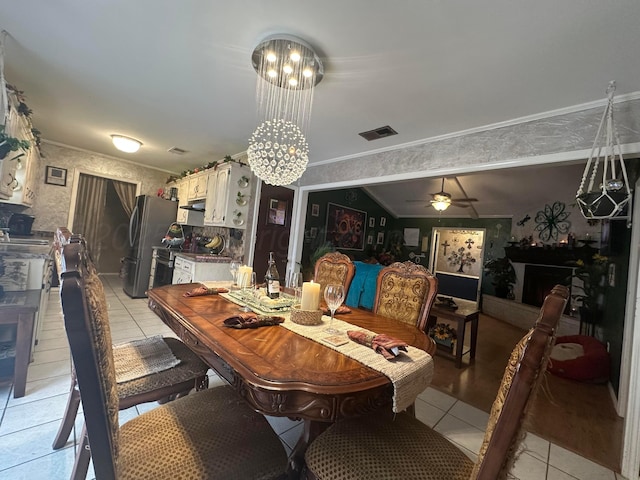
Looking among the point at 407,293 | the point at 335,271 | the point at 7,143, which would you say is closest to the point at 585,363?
the point at 407,293

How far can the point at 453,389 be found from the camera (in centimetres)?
244

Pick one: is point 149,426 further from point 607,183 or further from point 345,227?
point 345,227

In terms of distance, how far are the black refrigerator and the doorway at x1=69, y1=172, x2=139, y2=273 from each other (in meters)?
1.18

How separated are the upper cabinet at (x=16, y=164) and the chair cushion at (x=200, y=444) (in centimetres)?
219

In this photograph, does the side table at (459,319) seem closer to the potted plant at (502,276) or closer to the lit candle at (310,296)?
the lit candle at (310,296)

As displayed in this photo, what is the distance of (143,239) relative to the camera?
4.39m

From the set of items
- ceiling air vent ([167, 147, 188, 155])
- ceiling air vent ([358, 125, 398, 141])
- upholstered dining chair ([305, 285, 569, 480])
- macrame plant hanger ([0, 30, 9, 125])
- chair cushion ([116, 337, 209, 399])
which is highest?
ceiling air vent ([167, 147, 188, 155])

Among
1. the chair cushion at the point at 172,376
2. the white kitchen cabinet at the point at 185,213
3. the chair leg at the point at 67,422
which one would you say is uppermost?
the white kitchen cabinet at the point at 185,213

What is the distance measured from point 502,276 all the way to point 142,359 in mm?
6610

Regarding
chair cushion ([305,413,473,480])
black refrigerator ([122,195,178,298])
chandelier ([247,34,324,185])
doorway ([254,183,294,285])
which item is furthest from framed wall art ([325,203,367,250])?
chair cushion ([305,413,473,480])

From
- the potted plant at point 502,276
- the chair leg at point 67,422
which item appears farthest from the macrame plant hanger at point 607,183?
the potted plant at point 502,276

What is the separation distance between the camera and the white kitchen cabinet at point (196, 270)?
3.58 m

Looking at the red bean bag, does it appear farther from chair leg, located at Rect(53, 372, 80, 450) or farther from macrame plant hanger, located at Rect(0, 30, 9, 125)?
macrame plant hanger, located at Rect(0, 30, 9, 125)

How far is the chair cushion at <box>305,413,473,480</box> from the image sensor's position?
88 cm
